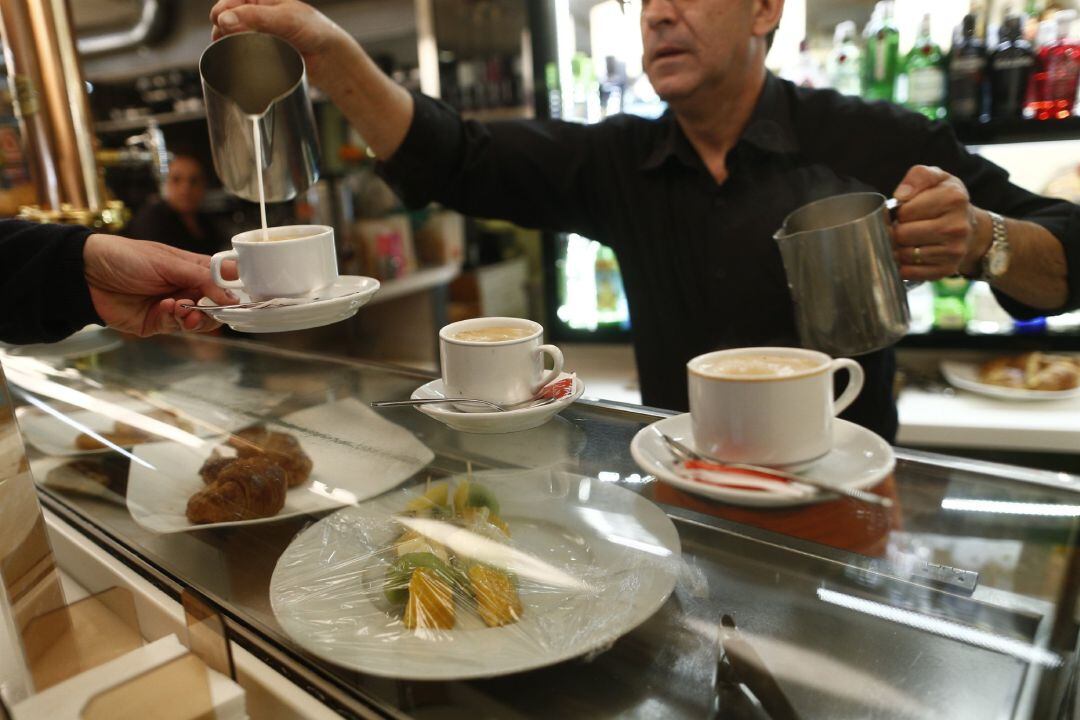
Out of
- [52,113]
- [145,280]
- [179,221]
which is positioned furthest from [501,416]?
[179,221]

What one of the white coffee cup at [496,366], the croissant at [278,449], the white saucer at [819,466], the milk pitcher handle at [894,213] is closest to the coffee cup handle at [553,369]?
the white coffee cup at [496,366]

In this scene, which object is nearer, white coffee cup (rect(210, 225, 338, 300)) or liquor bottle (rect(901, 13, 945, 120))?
white coffee cup (rect(210, 225, 338, 300))

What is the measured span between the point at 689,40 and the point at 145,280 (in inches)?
39.2

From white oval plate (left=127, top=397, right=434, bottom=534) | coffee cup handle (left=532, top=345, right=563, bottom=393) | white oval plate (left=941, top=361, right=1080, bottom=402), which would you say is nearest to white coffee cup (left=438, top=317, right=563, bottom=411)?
Answer: coffee cup handle (left=532, top=345, right=563, bottom=393)

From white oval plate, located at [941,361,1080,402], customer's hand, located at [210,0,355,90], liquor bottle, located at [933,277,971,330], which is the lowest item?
white oval plate, located at [941,361,1080,402]

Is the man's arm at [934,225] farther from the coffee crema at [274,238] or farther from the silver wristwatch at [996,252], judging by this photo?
the coffee crema at [274,238]

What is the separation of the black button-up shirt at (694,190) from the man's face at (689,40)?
134 millimetres

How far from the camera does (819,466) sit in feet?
1.84

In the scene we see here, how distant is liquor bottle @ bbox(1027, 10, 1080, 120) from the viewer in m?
2.17

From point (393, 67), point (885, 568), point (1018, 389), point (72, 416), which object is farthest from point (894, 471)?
point (393, 67)

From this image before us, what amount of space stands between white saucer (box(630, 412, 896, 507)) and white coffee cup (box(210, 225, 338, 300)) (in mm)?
354

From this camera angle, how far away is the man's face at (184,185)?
1723 millimetres

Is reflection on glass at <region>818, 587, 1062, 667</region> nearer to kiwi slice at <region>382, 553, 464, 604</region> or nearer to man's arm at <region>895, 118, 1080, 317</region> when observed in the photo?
kiwi slice at <region>382, 553, 464, 604</region>

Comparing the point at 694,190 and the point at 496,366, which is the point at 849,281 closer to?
the point at 496,366
